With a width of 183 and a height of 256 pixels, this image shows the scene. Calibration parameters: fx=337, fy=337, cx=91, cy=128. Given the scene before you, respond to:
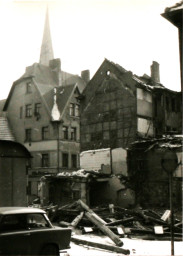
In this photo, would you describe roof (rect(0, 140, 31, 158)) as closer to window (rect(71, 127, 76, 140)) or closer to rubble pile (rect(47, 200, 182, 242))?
rubble pile (rect(47, 200, 182, 242))

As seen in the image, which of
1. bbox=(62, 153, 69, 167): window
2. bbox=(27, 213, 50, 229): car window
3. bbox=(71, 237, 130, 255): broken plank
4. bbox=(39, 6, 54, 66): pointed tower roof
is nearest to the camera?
bbox=(27, 213, 50, 229): car window

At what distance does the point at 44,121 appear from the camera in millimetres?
39688

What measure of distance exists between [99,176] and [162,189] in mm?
5066

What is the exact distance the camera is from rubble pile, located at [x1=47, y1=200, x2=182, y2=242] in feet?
46.8

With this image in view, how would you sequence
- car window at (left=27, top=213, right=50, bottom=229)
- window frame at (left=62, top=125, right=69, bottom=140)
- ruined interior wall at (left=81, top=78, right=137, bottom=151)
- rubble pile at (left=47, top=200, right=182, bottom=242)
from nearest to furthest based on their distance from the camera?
car window at (left=27, top=213, right=50, bottom=229) → rubble pile at (left=47, top=200, right=182, bottom=242) → ruined interior wall at (left=81, top=78, right=137, bottom=151) → window frame at (left=62, top=125, right=69, bottom=140)

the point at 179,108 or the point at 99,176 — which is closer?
the point at 99,176

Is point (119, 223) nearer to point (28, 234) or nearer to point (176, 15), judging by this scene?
point (28, 234)

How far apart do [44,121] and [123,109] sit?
41.2ft

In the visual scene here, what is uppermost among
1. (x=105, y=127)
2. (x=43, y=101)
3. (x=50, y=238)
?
(x=43, y=101)

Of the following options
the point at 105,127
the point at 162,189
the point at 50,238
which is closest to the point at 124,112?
the point at 105,127

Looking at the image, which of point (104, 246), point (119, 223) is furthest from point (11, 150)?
point (104, 246)

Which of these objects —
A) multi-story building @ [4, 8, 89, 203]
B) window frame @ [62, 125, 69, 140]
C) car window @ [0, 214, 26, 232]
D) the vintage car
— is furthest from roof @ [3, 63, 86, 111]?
car window @ [0, 214, 26, 232]

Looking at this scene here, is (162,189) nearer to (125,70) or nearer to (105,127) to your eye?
(105,127)

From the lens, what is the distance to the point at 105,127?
31562mm
